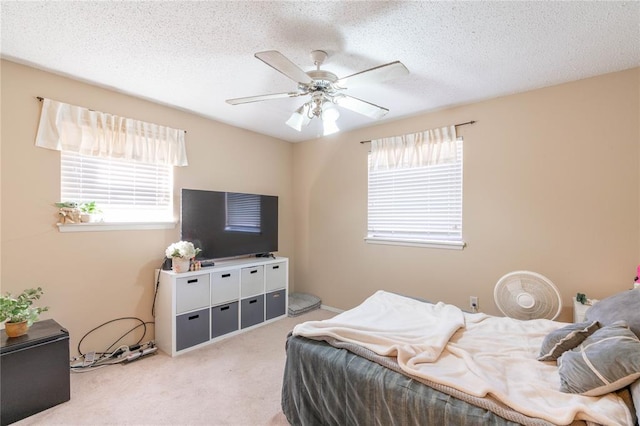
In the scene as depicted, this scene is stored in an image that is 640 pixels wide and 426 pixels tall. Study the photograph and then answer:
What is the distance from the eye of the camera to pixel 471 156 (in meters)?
3.03

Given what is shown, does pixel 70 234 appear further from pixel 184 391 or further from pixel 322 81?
pixel 322 81

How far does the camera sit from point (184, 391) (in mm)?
2193

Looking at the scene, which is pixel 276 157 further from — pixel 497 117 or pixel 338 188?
pixel 497 117

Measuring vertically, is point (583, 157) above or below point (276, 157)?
below

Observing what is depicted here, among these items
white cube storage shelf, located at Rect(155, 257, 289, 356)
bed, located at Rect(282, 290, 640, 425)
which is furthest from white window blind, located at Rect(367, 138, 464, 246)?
white cube storage shelf, located at Rect(155, 257, 289, 356)

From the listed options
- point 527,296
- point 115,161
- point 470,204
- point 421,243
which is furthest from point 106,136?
point 527,296

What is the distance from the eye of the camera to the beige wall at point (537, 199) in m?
2.35

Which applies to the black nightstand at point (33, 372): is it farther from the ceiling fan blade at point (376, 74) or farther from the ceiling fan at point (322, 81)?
the ceiling fan blade at point (376, 74)

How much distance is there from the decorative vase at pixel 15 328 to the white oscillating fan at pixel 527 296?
3516 mm

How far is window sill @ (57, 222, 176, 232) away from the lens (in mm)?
2498

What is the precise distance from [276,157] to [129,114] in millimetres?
1930

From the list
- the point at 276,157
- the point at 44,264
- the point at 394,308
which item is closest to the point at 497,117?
the point at 394,308

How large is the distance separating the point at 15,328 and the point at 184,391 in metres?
1.21

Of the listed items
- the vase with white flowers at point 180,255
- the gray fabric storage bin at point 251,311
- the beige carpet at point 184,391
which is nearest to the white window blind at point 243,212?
the vase with white flowers at point 180,255
